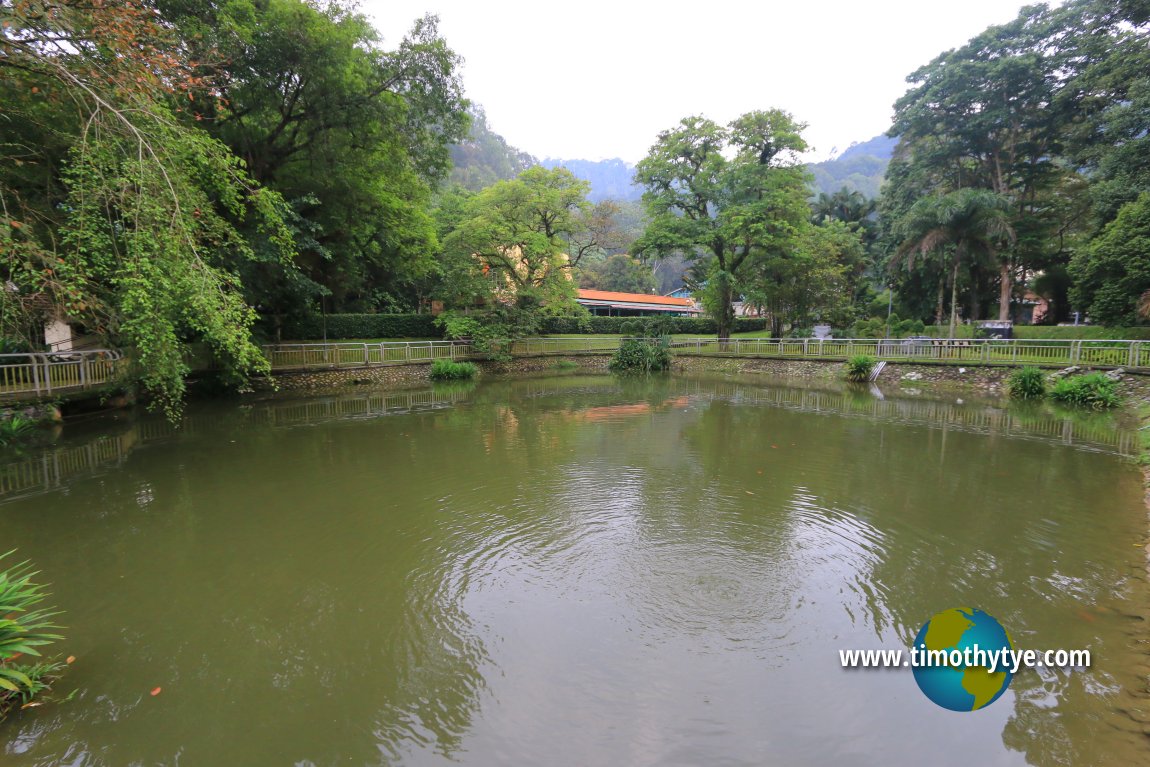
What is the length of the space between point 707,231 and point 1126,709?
2200 cm

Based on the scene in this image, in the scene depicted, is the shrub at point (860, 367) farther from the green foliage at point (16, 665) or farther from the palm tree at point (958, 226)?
the green foliage at point (16, 665)

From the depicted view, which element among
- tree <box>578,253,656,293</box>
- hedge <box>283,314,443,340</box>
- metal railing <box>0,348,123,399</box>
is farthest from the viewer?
tree <box>578,253,656,293</box>

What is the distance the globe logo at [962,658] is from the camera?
9.62 feet

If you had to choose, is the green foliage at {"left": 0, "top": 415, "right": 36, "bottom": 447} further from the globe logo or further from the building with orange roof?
Result: the building with orange roof

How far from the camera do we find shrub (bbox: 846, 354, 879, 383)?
1841cm

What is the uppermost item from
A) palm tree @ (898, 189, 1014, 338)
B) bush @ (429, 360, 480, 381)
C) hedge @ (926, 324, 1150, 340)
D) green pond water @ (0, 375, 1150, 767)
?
palm tree @ (898, 189, 1014, 338)

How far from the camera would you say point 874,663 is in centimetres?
318

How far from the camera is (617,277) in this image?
44.9 meters

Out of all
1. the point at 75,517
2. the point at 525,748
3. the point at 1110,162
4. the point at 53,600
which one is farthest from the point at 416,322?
the point at 1110,162

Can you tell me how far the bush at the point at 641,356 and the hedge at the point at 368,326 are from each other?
28.5ft

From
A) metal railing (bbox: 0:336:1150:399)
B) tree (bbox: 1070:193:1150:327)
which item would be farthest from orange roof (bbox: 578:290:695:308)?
tree (bbox: 1070:193:1150:327)

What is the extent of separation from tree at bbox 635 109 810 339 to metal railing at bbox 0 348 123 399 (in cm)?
1933

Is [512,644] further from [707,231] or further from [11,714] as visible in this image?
[707,231]

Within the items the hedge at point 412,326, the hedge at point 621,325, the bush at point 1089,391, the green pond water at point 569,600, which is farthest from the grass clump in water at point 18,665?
the hedge at point 621,325
